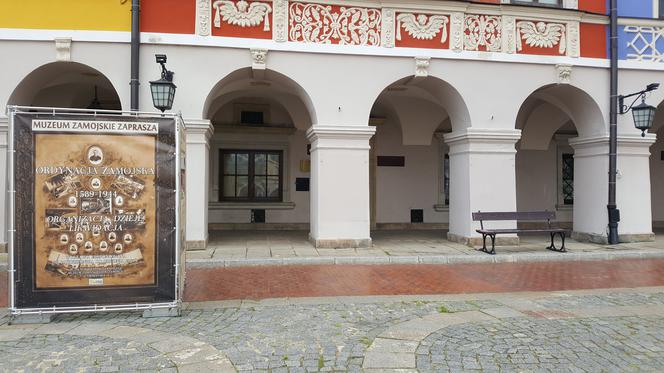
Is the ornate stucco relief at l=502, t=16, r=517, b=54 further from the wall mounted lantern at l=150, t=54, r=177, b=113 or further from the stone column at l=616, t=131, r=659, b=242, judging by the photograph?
the wall mounted lantern at l=150, t=54, r=177, b=113

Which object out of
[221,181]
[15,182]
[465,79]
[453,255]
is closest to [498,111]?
[465,79]

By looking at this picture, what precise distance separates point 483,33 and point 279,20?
4.79m

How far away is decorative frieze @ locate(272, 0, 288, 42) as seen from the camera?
32.2 ft

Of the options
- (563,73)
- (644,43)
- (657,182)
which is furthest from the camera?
(657,182)

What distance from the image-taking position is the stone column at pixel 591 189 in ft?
36.7

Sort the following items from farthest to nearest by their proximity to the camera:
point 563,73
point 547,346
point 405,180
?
point 405,180 < point 563,73 < point 547,346

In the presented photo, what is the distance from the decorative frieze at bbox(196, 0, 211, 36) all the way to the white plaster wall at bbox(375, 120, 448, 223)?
6.45 m

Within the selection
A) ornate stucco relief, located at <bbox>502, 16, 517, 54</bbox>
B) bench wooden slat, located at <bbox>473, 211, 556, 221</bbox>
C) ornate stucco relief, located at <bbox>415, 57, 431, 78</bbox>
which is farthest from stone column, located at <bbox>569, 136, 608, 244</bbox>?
ornate stucco relief, located at <bbox>415, 57, 431, 78</bbox>

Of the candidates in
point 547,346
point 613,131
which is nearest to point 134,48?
point 547,346

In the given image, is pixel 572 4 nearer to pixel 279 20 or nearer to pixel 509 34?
pixel 509 34

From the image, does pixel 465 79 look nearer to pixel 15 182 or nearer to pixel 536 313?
pixel 536 313

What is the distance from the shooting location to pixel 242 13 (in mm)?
9750

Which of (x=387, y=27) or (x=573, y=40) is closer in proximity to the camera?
(x=387, y=27)

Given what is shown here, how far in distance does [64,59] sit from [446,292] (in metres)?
8.67
